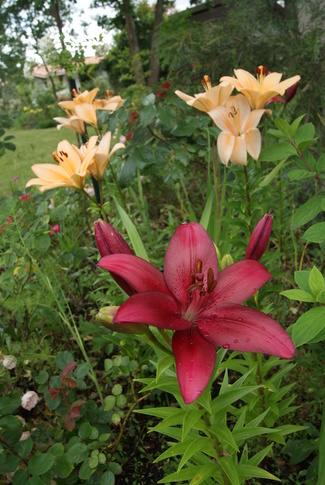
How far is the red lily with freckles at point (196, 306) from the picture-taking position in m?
0.45

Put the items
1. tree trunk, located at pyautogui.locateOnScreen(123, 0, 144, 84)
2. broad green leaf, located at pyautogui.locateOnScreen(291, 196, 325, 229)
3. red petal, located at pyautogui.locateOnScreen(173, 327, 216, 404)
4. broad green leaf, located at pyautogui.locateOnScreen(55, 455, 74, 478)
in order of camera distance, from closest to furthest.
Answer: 1. red petal, located at pyautogui.locateOnScreen(173, 327, 216, 404)
2. broad green leaf, located at pyautogui.locateOnScreen(291, 196, 325, 229)
3. broad green leaf, located at pyautogui.locateOnScreen(55, 455, 74, 478)
4. tree trunk, located at pyautogui.locateOnScreen(123, 0, 144, 84)

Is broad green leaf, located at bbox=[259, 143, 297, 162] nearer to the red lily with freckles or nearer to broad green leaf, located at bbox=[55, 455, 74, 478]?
the red lily with freckles

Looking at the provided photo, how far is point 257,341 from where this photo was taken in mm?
460

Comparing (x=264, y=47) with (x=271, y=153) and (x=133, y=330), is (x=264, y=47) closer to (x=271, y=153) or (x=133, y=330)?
(x=271, y=153)

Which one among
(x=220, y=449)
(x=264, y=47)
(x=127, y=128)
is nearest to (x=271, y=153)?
(x=220, y=449)

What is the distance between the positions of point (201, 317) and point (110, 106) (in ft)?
3.08

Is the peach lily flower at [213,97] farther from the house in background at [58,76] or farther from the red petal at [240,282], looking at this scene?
the house in background at [58,76]

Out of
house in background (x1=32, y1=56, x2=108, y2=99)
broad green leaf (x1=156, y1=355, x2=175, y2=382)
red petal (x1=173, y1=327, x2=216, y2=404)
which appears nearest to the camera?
red petal (x1=173, y1=327, x2=216, y2=404)

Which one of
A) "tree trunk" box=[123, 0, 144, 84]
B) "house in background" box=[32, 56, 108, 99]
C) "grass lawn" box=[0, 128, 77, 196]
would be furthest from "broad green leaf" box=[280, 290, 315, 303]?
"tree trunk" box=[123, 0, 144, 84]

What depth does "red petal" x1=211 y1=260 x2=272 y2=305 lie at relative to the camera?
52cm

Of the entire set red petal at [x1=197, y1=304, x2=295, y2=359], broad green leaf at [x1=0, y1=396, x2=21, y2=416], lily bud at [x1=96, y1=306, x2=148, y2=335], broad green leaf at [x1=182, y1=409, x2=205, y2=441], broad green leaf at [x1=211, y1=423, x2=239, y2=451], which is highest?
lily bud at [x1=96, y1=306, x2=148, y2=335]

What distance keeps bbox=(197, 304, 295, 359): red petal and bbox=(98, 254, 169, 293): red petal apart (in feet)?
0.27

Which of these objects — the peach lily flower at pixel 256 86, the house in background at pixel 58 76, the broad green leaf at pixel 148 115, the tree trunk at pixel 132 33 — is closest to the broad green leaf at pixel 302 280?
the peach lily flower at pixel 256 86

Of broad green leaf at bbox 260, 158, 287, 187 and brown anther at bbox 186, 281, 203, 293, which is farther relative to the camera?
broad green leaf at bbox 260, 158, 287, 187
